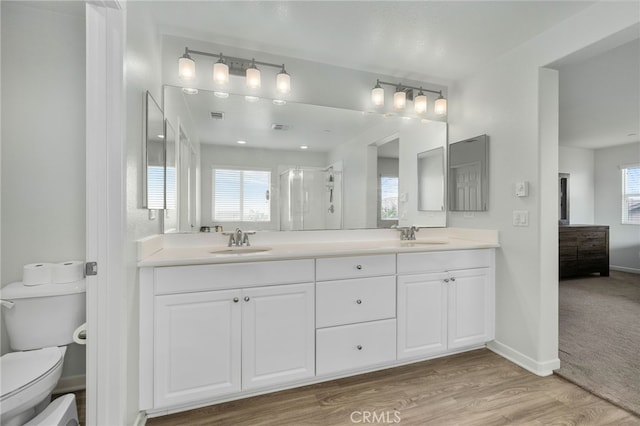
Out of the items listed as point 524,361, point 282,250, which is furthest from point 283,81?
point 524,361

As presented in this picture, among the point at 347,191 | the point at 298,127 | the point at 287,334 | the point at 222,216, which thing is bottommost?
the point at 287,334

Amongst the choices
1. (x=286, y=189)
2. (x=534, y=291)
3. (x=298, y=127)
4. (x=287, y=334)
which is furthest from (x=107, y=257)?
(x=534, y=291)

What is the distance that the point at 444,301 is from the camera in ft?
7.09

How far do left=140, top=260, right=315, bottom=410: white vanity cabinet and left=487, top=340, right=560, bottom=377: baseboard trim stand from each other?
1.51 m

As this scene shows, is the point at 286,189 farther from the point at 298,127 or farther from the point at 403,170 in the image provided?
the point at 403,170

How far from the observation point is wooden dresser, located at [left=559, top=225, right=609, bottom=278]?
483 cm

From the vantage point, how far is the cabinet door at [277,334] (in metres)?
1.69

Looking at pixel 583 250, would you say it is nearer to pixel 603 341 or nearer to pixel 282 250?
pixel 603 341

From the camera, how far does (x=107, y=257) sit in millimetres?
1281

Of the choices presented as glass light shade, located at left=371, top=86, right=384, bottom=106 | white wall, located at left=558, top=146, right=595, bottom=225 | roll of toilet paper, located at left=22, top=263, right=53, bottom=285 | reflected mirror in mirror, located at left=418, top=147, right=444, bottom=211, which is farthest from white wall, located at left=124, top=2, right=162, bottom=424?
white wall, located at left=558, top=146, right=595, bottom=225

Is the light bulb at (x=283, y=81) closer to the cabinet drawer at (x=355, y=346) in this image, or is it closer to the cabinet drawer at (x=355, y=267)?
the cabinet drawer at (x=355, y=267)

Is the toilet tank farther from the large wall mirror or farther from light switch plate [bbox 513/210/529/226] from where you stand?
light switch plate [bbox 513/210/529/226]

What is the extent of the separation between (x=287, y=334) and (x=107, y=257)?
1.01m

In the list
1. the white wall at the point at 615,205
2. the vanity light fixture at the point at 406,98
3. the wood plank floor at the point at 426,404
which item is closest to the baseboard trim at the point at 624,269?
the white wall at the point at 615,205
